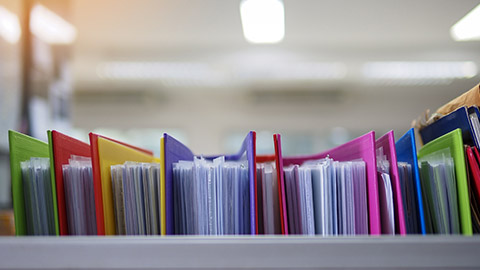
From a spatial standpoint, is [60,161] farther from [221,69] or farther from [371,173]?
[221,69]

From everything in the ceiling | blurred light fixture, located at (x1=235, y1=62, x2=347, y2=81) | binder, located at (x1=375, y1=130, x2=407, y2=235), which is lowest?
binder, located at (x1=375, y1=130, x2=407, y2=235)

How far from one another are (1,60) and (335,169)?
2.36 m

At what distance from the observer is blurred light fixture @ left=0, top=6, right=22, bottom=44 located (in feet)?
7.75

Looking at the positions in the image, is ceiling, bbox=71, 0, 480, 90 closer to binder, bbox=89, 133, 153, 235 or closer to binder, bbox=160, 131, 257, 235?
binder, bbox=160, 131, 257, 235

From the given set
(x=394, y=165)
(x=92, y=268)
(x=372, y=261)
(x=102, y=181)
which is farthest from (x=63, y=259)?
(x=394, y=165)

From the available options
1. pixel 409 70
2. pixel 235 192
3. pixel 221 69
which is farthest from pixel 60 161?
pixel 409 70

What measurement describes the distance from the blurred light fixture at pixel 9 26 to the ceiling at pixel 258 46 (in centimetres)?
61

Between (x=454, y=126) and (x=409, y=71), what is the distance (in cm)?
456

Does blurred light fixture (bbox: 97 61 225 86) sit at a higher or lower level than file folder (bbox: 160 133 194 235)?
higher

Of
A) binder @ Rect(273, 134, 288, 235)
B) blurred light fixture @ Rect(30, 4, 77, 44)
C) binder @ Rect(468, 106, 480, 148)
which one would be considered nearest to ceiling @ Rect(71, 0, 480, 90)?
blurred light fixture @ Rect(30, 4, 77, 44)

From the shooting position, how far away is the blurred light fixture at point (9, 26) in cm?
236

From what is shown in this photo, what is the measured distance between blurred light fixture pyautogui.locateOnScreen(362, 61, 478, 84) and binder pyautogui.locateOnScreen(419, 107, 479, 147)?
403 centimetres

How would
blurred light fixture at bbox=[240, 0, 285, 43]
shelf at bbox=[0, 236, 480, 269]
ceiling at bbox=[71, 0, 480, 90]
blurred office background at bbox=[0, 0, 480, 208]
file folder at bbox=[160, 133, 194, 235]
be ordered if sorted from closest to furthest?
shelf at bbox=[0, 236, 480, 269]
file folder at bbox=[160, 133, 194, 235]
blurred office background at bbox=[0, 0, 480, 208]
blurred light fixture at bbox=[240, 0, 285, 43]
ceiling at bbox=[71, 0, 480, 90]

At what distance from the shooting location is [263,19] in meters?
3.07
